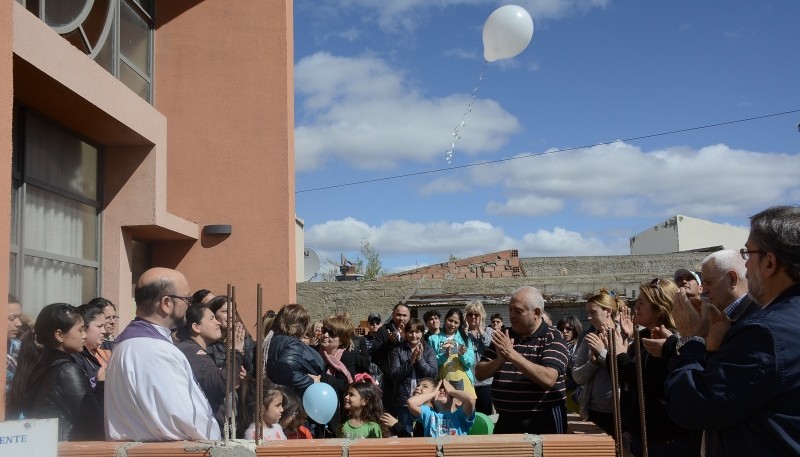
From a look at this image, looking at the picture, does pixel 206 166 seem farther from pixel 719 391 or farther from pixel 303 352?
pixel 719 391

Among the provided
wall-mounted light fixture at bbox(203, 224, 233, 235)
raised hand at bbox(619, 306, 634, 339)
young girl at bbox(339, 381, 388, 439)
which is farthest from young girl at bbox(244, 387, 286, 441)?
wall-mounted light fixture at bbox(203, 224, 233, 235)

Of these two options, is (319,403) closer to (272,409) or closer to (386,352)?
(272,409)

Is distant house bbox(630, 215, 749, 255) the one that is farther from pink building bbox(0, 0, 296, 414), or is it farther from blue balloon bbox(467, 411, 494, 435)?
blue balloon bbox(467, 411, 494, 435)

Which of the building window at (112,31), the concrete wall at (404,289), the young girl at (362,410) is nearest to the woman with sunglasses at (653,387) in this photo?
the young girl at (362,410)

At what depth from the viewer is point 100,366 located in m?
5.25

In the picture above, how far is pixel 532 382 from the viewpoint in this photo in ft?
16.3

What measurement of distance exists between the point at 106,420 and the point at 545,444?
85.5 inches

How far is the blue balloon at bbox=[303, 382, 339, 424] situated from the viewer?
584 cm

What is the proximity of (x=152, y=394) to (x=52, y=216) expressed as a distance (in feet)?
16.2

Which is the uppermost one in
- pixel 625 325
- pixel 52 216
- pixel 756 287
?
pixel 52 216

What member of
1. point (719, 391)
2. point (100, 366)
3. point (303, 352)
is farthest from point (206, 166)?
point (719, 391)

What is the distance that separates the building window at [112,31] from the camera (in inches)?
304

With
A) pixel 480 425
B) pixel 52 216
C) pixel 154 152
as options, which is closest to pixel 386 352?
pixel 480 425

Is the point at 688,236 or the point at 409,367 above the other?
the point at 688,236
